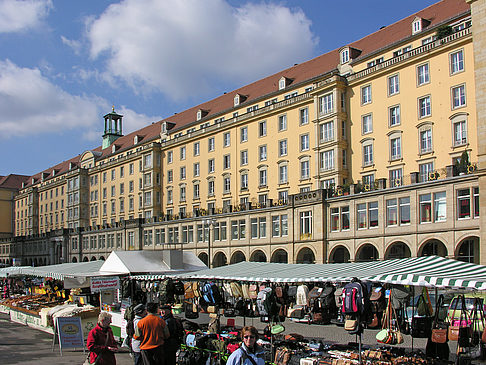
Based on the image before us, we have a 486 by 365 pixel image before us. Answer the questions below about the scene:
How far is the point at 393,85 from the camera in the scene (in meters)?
42.8

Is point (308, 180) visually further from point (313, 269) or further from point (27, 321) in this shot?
point (313, 269)

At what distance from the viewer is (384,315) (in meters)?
15.1

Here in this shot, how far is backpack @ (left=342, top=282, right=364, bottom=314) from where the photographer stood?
1179cm

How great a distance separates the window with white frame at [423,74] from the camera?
40219 millimetres

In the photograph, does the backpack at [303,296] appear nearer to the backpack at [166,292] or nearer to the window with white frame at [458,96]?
the backpack at [166,292]

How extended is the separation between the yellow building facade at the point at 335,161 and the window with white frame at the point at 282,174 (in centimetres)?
10

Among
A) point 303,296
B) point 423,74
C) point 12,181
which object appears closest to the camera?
point 303,296

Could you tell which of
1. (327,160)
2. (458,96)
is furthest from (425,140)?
(327,160)

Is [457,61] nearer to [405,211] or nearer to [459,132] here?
[459,132]

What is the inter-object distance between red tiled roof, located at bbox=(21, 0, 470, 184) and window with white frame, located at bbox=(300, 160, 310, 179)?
8.67 metres

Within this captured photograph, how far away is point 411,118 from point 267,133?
16998 millimetres

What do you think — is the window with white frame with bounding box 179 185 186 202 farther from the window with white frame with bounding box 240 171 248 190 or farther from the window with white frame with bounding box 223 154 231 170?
the window with white frame with bounding box 240 171 248 190

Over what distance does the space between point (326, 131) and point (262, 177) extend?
392 inches

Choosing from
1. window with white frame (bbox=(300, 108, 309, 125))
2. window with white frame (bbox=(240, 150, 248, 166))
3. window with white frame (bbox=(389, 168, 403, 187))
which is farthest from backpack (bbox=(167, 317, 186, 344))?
window with white frame (bbox=(240, 150, 248, 166))
